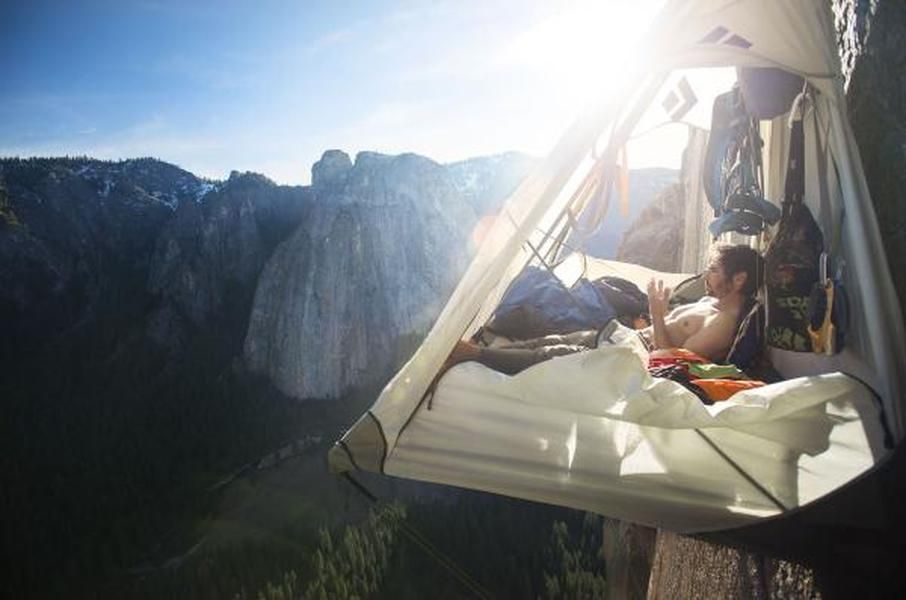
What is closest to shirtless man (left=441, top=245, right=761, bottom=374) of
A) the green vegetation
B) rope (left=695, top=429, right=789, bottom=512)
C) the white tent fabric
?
the white tent fabric

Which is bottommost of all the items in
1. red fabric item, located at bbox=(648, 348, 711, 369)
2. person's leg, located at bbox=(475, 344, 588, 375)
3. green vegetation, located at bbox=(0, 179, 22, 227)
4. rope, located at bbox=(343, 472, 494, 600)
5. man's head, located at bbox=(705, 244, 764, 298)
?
rope, located at bbox=(343, 472, 494, 600)

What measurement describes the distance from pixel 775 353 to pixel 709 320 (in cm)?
60

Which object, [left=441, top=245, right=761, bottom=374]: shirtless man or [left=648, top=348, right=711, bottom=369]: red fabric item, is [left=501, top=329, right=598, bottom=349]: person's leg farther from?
[left=648, top=348, right=711, bottom=369]: red fabric item

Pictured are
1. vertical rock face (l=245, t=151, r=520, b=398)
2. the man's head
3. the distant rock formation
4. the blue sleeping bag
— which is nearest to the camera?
the man's head

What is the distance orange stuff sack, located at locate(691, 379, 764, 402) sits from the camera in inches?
134

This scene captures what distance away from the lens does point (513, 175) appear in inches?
3725

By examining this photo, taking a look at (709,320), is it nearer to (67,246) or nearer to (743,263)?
(743,263)

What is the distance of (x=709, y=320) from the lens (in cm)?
472

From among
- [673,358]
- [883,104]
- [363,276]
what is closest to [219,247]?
[363,276]

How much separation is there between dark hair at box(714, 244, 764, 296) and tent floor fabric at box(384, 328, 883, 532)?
1.91 meters

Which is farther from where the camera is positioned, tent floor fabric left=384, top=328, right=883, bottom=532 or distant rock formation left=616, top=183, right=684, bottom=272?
distant rock formation left=616, top=183, right=684, bottom=272

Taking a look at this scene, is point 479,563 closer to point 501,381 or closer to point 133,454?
point 501,381

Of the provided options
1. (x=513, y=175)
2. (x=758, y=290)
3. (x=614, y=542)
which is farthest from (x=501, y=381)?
(x=513, y=175)

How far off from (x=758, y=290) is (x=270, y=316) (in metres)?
64.9
